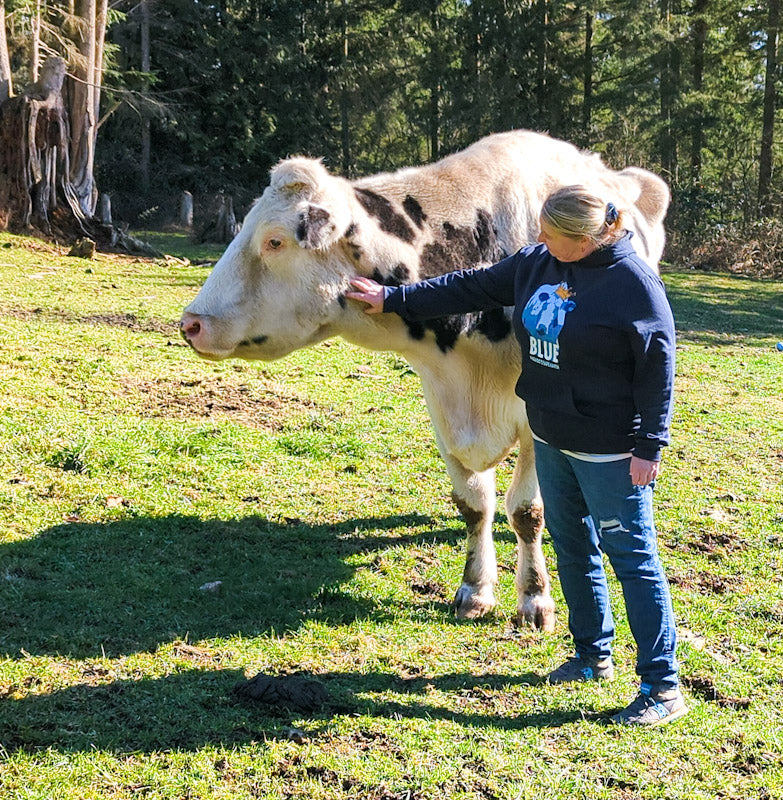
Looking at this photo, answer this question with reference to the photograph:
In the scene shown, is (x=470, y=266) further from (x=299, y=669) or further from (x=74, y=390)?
(x=74, y=390)

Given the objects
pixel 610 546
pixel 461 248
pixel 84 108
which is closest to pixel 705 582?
pixel 610 546

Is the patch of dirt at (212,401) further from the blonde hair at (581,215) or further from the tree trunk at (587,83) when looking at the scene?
the tree trunk at (587,83)

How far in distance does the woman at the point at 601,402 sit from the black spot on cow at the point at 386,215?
83 centimetres

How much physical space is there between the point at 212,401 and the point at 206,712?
4.85 meters

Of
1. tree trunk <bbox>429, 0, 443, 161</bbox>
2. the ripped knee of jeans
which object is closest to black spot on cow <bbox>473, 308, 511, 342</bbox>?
the ripped knee of jeans

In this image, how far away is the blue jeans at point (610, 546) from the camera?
145 inches

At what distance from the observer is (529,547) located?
4926 millimetres

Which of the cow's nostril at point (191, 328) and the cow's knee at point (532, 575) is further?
the cow's knee at point (532, 575)

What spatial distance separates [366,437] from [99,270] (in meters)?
9.89

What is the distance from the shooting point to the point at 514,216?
4867 millimetres

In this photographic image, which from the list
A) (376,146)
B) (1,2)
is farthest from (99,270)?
(376,146)

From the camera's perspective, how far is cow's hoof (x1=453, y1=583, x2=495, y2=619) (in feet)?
16.0

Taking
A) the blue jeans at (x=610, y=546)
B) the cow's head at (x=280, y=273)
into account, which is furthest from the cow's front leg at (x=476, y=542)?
the cow's head at (x=280, y=273)

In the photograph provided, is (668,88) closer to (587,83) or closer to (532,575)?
(587,83)
